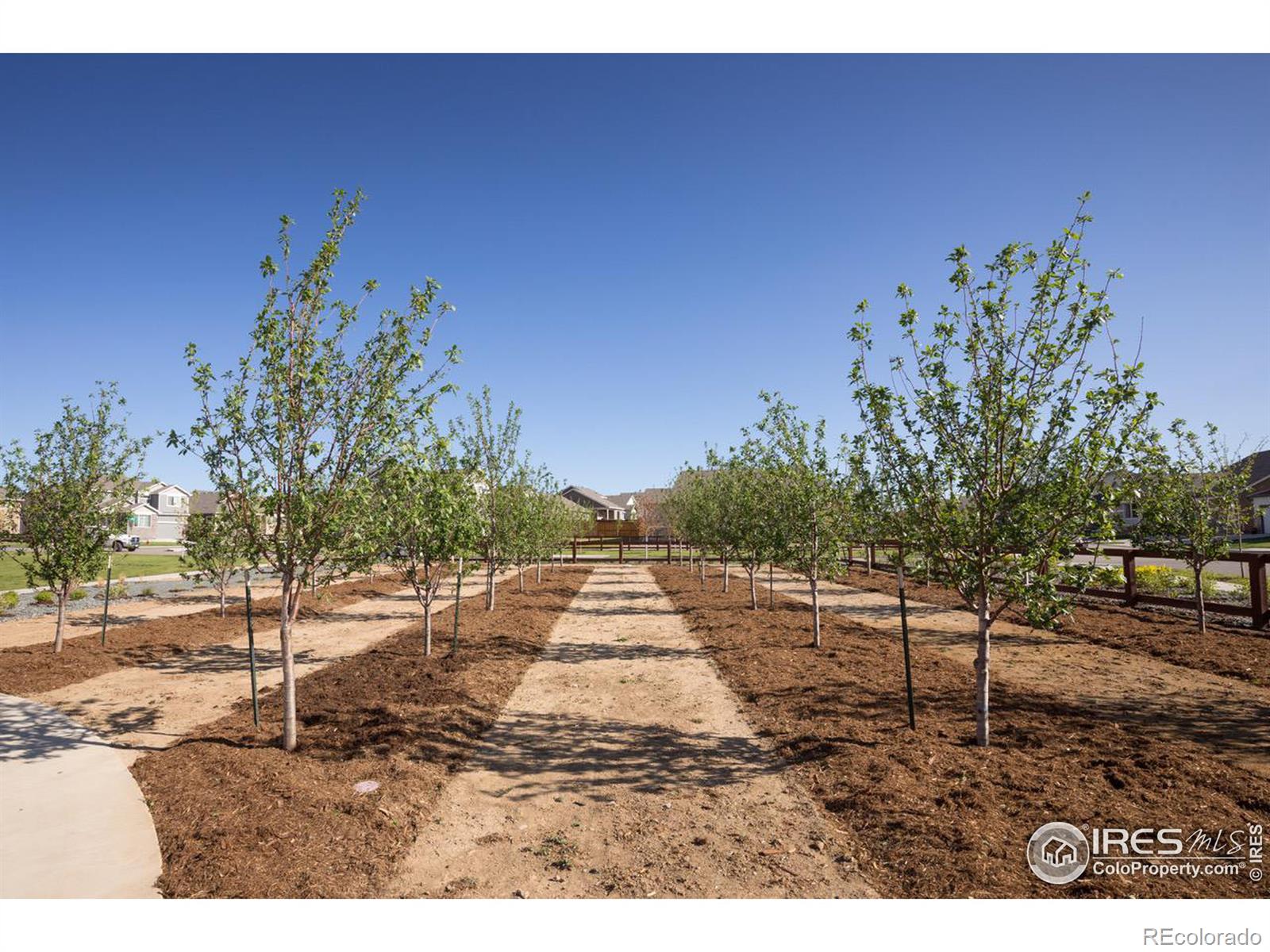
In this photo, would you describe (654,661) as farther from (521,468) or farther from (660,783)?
(521,468)

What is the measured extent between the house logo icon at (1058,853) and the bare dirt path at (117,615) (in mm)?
18312

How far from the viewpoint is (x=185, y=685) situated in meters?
10.6

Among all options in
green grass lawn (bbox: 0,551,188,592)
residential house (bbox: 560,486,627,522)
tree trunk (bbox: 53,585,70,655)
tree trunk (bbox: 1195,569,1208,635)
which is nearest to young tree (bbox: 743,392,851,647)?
tree trunk (bbox: 1195,569,1208,635)

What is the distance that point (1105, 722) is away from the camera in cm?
786

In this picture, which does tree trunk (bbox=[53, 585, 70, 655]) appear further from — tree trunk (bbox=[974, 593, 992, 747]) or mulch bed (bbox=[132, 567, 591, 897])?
tree trunk (bbox=[974, 593, 992, 747])

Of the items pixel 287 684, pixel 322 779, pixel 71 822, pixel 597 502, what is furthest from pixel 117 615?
pixel 597 502

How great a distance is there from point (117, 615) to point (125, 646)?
644 centimetres

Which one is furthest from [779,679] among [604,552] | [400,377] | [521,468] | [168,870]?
[604,552]

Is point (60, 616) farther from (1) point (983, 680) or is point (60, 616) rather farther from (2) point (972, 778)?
(1) point (983, 680)

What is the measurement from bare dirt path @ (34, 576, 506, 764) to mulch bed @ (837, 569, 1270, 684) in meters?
11.1

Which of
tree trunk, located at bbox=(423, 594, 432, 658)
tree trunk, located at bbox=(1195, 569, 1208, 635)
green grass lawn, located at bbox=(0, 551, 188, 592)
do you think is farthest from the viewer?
green grass lawn, located at bbox=(0, 551, 188, 592)

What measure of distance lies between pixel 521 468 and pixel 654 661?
32.1 ft

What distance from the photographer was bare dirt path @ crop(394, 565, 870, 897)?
4625 mm

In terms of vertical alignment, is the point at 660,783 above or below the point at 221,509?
below
